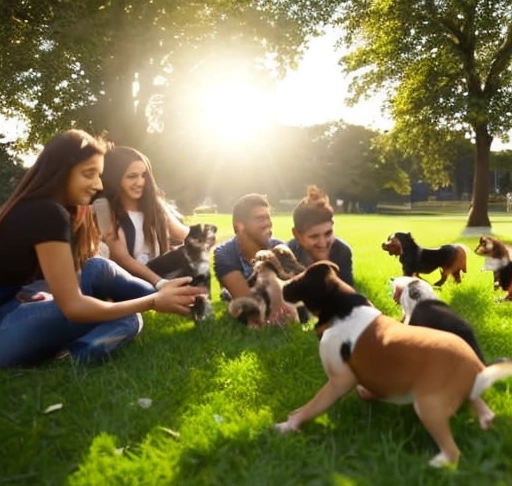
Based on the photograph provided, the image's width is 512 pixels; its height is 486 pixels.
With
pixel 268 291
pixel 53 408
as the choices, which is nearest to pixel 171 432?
pixel 53 408

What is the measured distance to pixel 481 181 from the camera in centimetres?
3191

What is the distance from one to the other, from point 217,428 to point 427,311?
1607mm

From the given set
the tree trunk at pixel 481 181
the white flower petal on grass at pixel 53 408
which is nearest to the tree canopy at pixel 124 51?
the tree trunk at pixel 481 181

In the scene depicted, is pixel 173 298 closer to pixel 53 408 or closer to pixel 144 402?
pixel 144 402

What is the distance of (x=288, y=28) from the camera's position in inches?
1211

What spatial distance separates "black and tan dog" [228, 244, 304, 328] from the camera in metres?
6.02

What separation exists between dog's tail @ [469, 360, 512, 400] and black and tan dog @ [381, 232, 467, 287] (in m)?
6.00


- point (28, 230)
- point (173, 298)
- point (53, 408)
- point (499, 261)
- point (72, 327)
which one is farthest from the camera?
point (499, 261)

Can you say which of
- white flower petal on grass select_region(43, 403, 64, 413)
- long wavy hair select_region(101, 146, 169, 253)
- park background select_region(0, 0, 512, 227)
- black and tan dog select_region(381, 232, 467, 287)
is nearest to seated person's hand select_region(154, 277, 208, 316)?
white flower petal on grass select_region(43, 403, 64, 413)

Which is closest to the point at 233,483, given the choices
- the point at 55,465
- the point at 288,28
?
the point at 55,465

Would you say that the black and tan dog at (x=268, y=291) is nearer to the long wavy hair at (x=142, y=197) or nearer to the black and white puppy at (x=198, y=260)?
the black and white puppy at (x=198, y=260)

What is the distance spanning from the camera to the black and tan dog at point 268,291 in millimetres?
6020

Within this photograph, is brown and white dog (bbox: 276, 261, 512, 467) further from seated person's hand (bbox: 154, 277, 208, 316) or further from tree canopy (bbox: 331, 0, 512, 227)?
tree canopy (bbox: 331, 0, 512, 227)

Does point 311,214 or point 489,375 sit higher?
point 311,214
